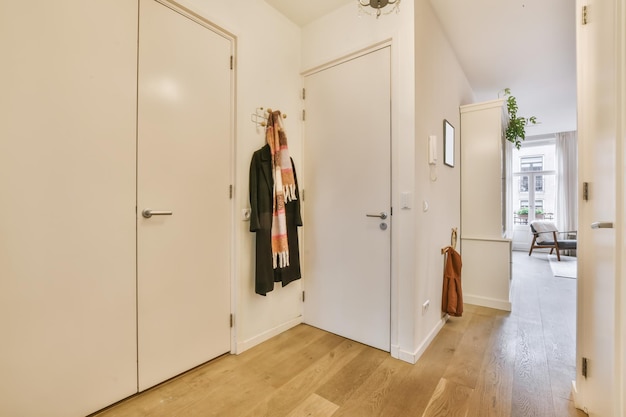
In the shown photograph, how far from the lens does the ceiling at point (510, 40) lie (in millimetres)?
2326

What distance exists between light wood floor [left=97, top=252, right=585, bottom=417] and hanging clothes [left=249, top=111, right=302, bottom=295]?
1.82 ft

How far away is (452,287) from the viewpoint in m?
2.57

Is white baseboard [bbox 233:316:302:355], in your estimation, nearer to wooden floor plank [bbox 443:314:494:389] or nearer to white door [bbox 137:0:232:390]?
white door [bbox 137:0:232:390]

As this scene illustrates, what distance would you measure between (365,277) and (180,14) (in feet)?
7.36

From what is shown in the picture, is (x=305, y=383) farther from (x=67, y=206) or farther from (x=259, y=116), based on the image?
(x=259, y=116)

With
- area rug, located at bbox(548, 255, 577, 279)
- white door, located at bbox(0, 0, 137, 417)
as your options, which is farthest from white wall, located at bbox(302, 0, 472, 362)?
area rug, located at bbox(548, 255, 577, 279)

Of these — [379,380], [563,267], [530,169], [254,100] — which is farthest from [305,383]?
[530,169]

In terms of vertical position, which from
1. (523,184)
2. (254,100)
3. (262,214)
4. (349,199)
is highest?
(254,100)

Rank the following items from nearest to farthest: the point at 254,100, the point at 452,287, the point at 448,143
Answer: the point at 254,100 → the point at 452,287 → the point at 448,143

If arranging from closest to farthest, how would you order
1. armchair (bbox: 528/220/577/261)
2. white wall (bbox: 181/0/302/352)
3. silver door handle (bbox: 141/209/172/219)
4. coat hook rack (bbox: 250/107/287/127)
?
silver door handle (bbox: 141/209/172/219)
white wall (bbox: 181/0/302/352)
coat hook rack (bbox: 250/107/287/127)
armchair (bbox: 528/220/577/261)

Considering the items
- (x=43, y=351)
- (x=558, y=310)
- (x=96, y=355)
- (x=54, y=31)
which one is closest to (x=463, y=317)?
(x=558, y=310)

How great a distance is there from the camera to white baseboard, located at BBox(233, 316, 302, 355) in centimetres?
208

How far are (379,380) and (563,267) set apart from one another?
16.8ft

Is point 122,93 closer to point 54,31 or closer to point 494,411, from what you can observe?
point 54,31
